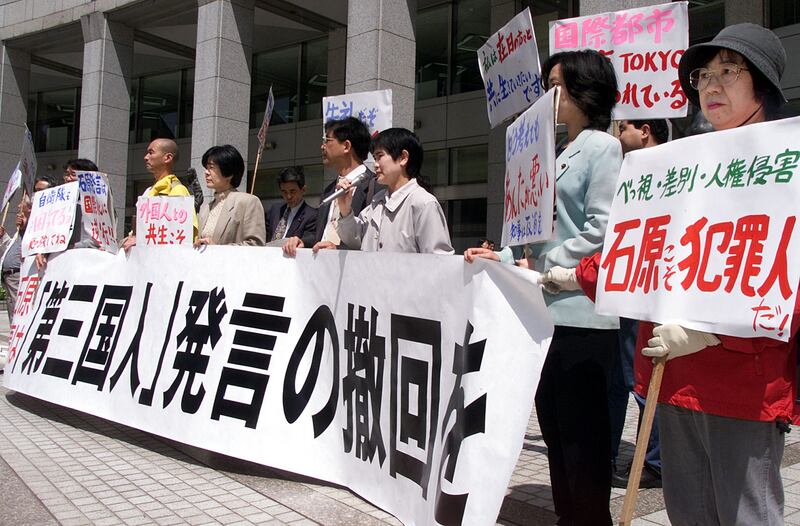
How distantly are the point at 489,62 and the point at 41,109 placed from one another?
25.2m

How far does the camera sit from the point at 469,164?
15375 millimetres

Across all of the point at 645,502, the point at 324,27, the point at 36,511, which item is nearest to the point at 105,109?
the point at 324,27

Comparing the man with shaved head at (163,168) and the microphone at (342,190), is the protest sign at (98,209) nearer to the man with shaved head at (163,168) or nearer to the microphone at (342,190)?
the man with shaved head at (163,168)

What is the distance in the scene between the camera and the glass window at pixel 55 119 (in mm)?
25391

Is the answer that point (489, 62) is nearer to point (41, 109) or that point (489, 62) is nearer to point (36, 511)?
point (36, 511)

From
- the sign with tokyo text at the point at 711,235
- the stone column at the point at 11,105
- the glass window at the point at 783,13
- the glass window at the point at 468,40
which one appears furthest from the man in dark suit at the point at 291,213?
the stone column at the point at 11,105

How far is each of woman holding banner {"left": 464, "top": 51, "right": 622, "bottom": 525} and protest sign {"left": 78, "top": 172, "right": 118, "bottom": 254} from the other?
4127 mm

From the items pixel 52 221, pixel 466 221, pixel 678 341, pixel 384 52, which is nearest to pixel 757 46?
pixel 678 341

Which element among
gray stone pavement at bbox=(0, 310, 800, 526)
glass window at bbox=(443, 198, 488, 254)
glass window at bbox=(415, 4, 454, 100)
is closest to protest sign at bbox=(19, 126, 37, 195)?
gray stone pavement at bbox=(0, 310, 800, 526)

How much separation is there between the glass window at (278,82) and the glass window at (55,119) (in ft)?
29.1

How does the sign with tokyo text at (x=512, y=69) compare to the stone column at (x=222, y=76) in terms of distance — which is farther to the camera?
the stone column at (x=222, y=76)

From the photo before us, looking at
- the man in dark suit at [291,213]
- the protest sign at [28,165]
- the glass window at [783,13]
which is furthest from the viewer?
the glass window at [783,13]

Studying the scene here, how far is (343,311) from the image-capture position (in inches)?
151

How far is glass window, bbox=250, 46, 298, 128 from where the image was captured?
62.8 ft
